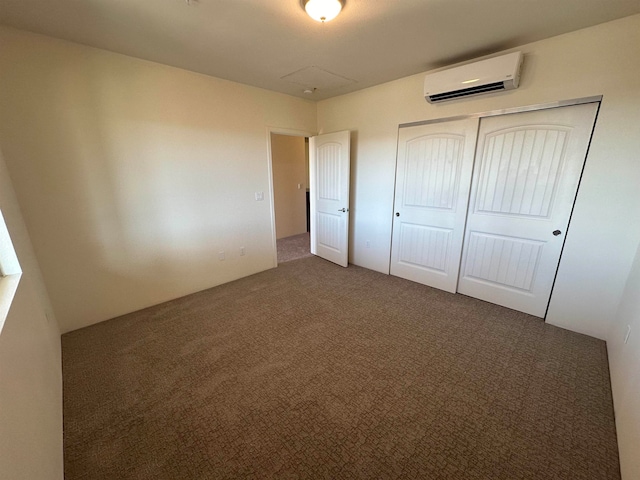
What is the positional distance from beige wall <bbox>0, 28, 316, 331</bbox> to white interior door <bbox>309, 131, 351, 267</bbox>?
0.85 m

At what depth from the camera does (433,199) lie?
307 centimetres

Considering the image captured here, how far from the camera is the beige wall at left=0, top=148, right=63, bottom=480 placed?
2.92ft

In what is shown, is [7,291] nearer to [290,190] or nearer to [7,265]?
[7,265]

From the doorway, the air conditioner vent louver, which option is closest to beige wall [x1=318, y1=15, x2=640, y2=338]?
the air conditioner vent louver

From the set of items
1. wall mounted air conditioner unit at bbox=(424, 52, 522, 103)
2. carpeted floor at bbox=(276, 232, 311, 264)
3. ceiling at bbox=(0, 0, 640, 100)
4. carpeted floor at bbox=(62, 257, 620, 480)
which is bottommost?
carpeted floor at bbox=(62, 257, 620, 480)

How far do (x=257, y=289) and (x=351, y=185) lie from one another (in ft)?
6.51

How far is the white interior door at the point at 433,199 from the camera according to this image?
2.81 meters

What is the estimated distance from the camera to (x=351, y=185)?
3.85 m

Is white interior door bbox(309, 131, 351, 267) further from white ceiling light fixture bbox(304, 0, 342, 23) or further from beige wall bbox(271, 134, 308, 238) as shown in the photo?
white ceiling light fixture bbox(304, 0, 342, 23)

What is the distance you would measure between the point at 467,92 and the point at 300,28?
166 cm

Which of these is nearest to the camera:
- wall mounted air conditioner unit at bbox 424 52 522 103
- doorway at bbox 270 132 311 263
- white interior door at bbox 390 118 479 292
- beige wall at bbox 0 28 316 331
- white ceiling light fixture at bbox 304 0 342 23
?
white ceiling light fixture at bbox 304 0 342 23

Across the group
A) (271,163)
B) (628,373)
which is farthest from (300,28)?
(628,373)

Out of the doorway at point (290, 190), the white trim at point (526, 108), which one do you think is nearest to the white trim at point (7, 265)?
the white trim at point (526, 108)

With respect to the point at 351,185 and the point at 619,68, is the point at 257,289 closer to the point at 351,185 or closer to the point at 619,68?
the point at 351,185
